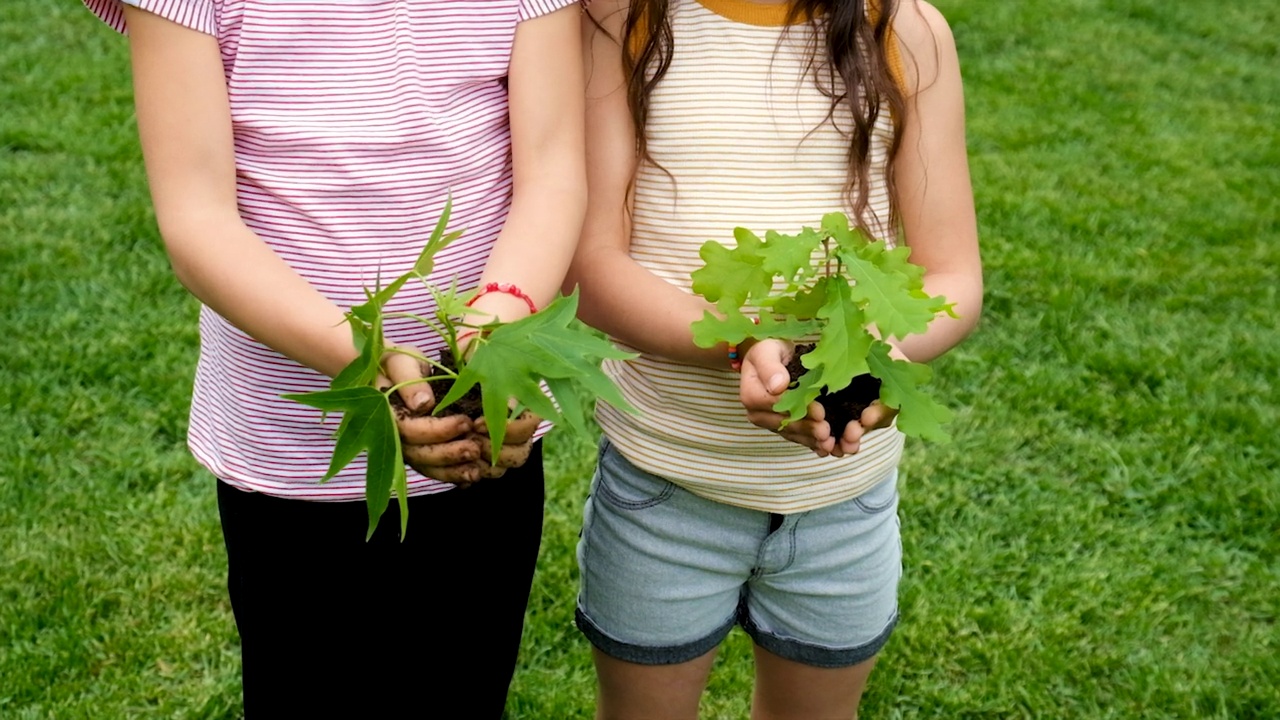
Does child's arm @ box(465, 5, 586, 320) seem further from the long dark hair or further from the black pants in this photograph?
the black pants

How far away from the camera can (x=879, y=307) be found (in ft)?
5.08

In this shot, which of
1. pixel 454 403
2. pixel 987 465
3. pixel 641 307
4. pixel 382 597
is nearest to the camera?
pixel 454 403

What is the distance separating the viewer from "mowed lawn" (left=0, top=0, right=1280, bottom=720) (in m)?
2.96

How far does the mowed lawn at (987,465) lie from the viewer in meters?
2.96

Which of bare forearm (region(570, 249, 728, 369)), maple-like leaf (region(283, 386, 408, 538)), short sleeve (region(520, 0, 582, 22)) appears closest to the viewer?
maple-like leaf (region(283, 386, 408, 538))

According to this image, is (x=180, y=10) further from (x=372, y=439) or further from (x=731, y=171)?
(x=731, y=171)

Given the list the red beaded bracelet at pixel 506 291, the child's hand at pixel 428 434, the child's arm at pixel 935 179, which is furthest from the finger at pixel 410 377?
the child's arm at pixel 935 179

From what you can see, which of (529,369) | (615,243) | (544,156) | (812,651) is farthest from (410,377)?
(812,651)

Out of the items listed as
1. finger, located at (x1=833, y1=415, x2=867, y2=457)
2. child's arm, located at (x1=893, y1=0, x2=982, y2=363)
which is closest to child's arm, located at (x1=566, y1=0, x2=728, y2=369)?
finger, located at (x1=833, y1=415, x2=867, y2=457)

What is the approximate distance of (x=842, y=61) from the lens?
1.85 m

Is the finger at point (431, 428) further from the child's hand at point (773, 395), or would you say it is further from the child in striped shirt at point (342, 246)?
the child's hand at point (773, 395)

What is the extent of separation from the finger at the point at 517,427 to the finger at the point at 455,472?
0.04 meters

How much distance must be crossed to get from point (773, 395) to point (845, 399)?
0.38 feet

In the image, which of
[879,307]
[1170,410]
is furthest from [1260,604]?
[879,307]
